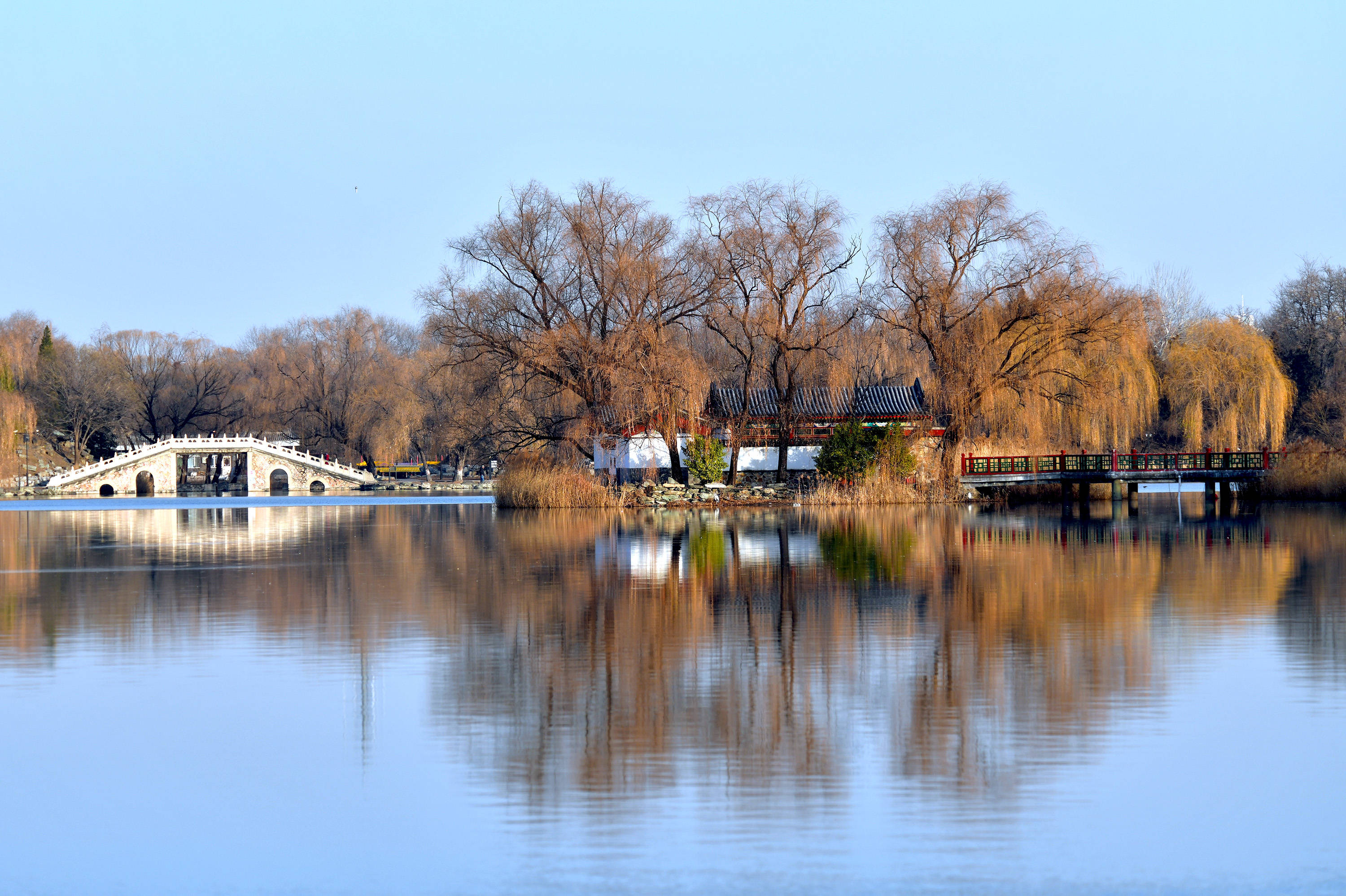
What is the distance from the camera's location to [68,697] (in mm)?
10438

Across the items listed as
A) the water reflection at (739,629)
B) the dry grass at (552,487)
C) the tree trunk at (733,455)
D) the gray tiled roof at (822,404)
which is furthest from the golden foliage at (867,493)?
the water reflection at (739,629)

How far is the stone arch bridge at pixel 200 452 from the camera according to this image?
80938 millimetres

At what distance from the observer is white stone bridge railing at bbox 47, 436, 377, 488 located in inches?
3169

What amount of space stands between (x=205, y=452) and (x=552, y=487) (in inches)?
1872

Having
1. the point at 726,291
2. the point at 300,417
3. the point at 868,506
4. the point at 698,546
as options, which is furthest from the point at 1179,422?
the point at 300,417

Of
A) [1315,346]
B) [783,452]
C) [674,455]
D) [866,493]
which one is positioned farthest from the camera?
[1315,346]

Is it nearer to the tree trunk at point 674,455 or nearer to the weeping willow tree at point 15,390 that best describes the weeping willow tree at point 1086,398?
the tree trunk at point 674,455

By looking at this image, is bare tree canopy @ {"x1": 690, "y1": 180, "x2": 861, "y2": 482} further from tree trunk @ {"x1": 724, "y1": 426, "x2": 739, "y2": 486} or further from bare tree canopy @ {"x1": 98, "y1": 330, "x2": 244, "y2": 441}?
bare tree canopy @ {"x1": 98, "y1": 330, "x2": 244, "y2": 441}

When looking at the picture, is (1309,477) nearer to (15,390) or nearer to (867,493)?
(867,493)

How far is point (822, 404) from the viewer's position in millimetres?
50469

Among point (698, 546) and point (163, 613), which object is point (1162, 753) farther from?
point (698, 546)

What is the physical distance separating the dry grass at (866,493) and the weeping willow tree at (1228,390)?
13.6 meters

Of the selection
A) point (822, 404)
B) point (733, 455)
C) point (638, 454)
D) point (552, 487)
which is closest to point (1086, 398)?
point (822, 404)

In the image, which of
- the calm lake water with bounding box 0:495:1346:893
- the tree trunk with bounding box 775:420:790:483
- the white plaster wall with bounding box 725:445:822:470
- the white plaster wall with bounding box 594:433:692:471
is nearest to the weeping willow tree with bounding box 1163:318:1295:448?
the white plaster wall with bounding box 725:445:822:470
